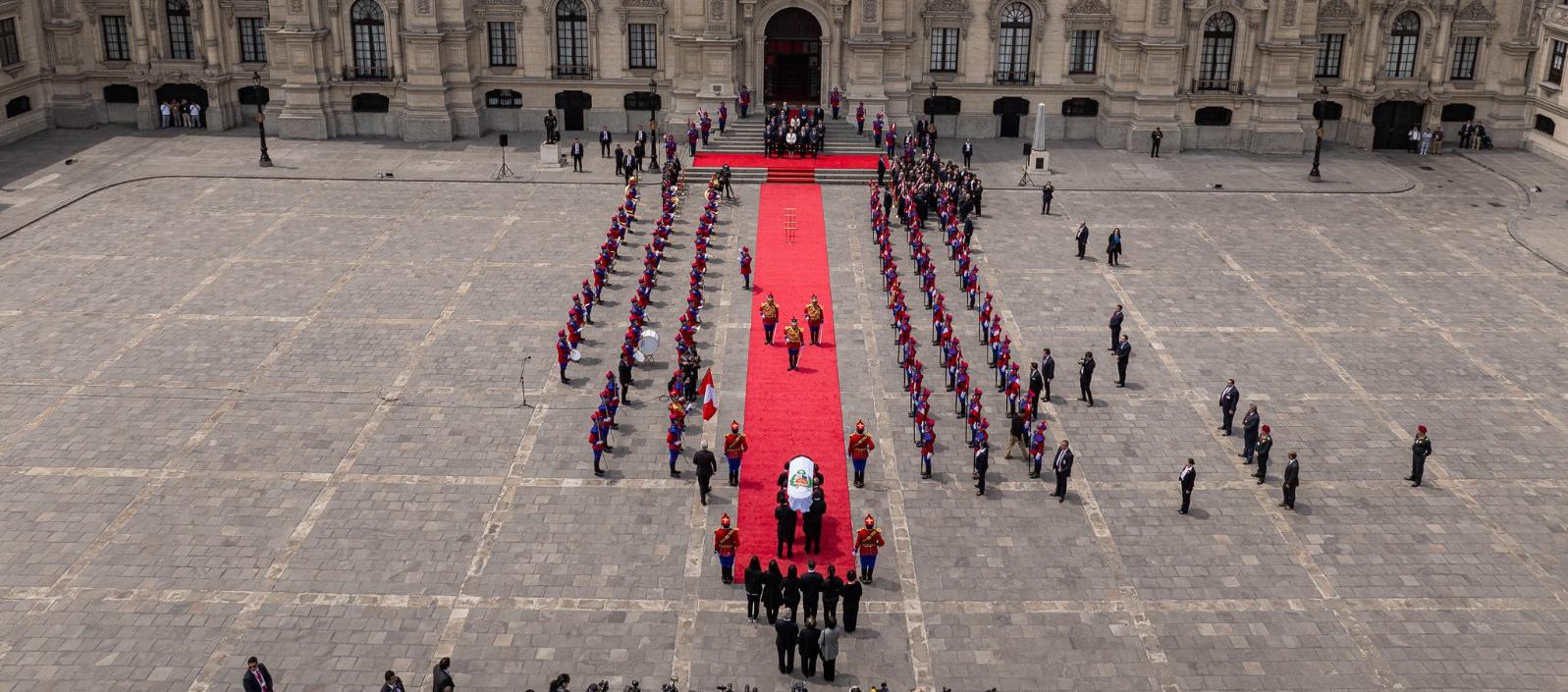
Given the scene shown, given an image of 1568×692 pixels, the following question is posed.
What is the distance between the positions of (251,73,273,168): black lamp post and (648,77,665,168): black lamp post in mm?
16033

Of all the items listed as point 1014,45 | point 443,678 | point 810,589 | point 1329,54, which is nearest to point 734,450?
point 810,589

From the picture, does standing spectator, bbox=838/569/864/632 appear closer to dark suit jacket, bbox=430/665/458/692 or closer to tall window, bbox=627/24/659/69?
dark suit jacket, bbox=430/665/458/692

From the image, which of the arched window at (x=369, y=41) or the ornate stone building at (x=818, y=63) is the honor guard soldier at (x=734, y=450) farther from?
the arched window at (x=369, y=41)

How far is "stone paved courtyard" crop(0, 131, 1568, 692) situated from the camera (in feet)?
85.5

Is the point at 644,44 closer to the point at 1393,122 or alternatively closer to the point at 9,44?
the point at 9,44

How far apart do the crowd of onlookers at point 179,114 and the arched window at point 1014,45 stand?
122ft

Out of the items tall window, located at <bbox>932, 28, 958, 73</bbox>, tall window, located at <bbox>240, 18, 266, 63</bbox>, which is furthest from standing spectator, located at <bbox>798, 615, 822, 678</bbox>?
tall window, located at <bbox>240, 18, 266, 63</bbox>

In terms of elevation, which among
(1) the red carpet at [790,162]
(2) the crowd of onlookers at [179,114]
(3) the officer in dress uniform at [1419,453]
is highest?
(2) the crowd of onlookers at [179,114]

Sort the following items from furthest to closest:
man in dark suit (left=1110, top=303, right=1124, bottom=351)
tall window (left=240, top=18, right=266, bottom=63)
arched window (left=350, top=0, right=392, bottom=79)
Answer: tall window (left=240, top=18, right=266, bottom=63) → arched window (left=350, top=0, right=392, bottom=79) → man in dark suit (left=1110, top=303, right=1124, bottom=351)

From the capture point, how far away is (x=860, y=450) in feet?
104

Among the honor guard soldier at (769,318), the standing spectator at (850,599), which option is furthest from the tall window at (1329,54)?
the standing spectator at (850,599)

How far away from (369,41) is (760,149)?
1889cm

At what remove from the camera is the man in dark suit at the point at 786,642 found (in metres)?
25.0

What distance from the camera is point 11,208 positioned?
52.4m
